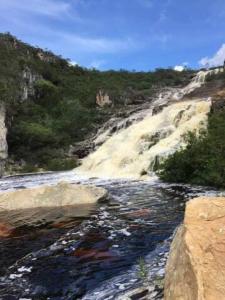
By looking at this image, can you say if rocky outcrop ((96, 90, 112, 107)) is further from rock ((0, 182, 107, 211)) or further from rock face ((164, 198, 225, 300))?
rock face ((164, 198, 225, 300))

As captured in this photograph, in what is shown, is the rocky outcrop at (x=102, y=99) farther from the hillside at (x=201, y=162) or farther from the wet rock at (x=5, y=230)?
the wet rock at (x=5, y=230)

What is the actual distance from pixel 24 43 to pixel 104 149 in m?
34.8

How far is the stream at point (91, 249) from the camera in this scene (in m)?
7.25

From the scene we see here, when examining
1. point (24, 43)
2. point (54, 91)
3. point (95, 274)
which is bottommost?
point (95, 274)

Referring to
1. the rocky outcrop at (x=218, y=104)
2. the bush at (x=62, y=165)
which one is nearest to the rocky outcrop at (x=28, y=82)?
the bush at (x=62, y=165)

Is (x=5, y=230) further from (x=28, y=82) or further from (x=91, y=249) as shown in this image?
(x=28, y=82)

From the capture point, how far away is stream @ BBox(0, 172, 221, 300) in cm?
725

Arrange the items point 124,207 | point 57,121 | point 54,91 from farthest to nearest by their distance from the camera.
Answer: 1. point 54,91
2. point 57,121
3. point 124,207

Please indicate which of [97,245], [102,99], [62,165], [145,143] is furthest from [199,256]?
[102,99]

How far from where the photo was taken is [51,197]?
51.0 ft

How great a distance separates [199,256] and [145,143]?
22.1 metres

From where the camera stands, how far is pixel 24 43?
6084 cm

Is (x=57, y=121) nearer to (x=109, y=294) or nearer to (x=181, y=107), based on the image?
(x=181, y=107)

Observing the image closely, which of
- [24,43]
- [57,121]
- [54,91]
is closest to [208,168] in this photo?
[57,121]
